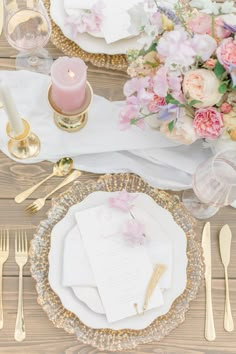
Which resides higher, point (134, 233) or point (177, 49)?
point (177, 49)

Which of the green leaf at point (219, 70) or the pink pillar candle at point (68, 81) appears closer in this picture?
the green leaf at point (219, 70)

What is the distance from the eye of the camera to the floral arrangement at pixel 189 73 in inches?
35.5

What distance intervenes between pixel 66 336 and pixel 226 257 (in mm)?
348

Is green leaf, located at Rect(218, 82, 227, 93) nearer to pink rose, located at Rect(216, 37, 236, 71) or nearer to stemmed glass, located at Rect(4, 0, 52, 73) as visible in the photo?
pink rose, located at Rect(216, 37, 236, 71)

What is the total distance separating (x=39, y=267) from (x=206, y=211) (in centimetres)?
36

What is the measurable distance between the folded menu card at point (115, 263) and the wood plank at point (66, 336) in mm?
85

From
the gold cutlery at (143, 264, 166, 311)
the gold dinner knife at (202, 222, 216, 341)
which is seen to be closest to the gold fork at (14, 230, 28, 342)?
the gold cutlery at (143, 264, 166, 311)

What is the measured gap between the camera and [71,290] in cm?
103

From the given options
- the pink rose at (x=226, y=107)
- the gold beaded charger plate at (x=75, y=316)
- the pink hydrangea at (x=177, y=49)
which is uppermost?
the pink hydrangea at (x=177, y=49)

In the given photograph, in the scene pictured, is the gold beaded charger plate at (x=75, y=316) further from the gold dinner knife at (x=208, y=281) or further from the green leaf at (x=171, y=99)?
the green leaf at (x=171, y=99)

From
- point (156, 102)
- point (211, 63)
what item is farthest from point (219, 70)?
point (156, 102)

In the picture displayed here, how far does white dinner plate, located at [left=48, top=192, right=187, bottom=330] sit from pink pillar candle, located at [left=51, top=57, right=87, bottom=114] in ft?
0.64

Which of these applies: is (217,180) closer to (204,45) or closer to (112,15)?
(204,45)

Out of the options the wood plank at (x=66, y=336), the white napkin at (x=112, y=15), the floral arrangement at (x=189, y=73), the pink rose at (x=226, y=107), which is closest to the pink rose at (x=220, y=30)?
the floral arrangement at (x=189, y=73)
